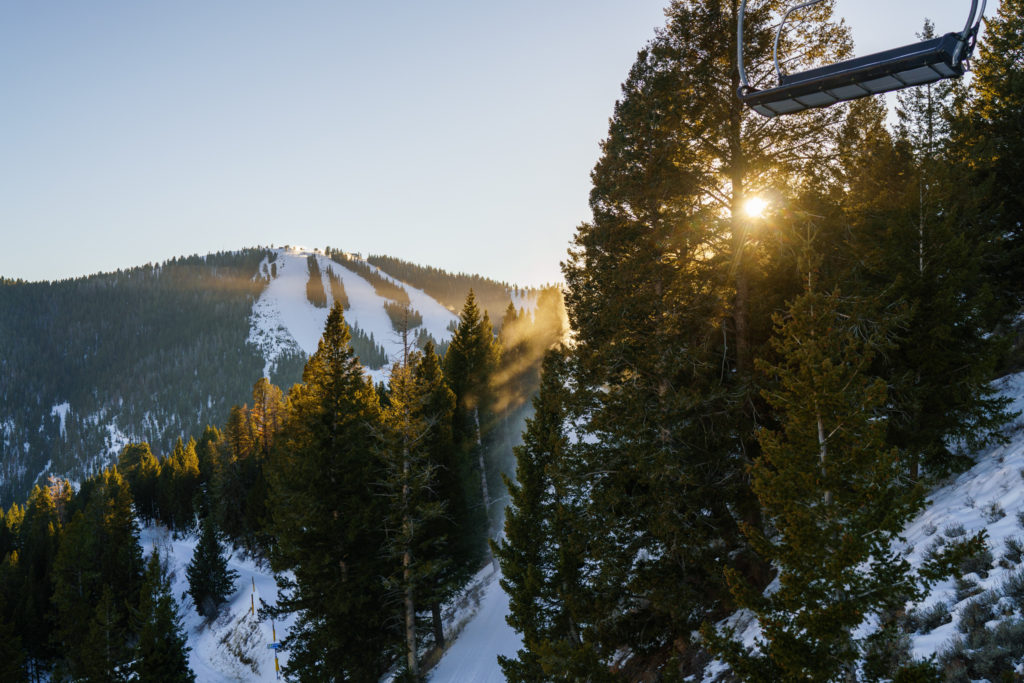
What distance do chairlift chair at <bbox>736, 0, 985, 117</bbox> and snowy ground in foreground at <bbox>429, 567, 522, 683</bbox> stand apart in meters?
20.1

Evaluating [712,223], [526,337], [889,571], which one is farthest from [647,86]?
[526,337]

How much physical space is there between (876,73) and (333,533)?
20074 millimetres

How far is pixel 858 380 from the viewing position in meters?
6.84

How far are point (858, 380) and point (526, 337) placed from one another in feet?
178

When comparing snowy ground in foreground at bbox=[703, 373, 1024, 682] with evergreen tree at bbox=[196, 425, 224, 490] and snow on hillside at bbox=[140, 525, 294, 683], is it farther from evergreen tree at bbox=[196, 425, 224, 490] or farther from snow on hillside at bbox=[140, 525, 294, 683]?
evergreen tree at bbox=[196, 425, 224, 490]

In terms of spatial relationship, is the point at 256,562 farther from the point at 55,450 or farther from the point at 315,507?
the point at 55,450

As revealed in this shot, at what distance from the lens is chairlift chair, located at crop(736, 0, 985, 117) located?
4.02 metres

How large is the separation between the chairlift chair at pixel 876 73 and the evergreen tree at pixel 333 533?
54.0 feet

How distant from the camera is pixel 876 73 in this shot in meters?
4.29

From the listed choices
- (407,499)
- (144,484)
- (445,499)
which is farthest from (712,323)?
(144,484)

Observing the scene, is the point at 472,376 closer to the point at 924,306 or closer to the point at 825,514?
the point at 924,306

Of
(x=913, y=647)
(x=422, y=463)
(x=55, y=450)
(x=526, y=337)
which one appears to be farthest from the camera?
(x=55, y=450)

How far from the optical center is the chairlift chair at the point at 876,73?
4.02 meters

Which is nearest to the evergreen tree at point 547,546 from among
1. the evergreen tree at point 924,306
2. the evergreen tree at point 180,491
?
the evergreen tree at point 924,306
